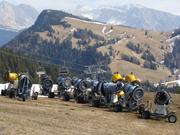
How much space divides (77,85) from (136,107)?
21656mm

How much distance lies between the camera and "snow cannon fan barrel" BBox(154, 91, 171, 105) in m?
45.4

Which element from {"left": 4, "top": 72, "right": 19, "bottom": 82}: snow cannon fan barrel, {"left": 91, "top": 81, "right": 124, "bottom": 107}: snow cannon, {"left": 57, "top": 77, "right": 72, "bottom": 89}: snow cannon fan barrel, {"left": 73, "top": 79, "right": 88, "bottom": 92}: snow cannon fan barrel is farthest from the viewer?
{"left": 57, "top": 77, "right": 72, "bottom": 89}: snow cannon fan barrel

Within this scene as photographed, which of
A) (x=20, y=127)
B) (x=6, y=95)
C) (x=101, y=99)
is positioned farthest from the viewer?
(x=6, y=95)

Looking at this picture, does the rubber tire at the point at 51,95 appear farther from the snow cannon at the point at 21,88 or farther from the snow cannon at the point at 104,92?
the snow cannon at the point at 104,92

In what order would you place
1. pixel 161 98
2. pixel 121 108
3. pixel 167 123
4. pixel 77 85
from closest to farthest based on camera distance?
1. pixel 167 123
2. pixel 161 98
3. pixel 121 108
4. pixel 77 85

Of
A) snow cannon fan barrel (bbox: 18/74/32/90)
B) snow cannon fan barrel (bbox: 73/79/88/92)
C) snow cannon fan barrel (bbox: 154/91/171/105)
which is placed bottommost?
snow cannon fan barrel (bbox: 154/91/171/105)

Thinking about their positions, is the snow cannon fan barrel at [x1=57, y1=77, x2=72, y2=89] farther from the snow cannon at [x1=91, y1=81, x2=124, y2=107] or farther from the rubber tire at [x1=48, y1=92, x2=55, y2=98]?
the snow cannon at [x1=91, y1=81, x2=124, y2=107]

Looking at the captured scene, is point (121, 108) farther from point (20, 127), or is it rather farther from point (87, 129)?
point (20, 127)

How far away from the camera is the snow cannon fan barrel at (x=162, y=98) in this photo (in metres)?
45.4

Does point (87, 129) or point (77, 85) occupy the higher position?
point (77, 85)

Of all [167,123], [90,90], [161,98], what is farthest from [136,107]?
[90,90]

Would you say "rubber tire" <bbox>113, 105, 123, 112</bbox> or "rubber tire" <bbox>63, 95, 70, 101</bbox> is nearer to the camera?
"rubber tire" <bbox>113, 105, 123, 112</bbox>

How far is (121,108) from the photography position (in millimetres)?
50750

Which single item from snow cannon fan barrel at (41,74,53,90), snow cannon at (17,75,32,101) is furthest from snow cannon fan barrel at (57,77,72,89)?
snow cannon at (17,75,32,101)
